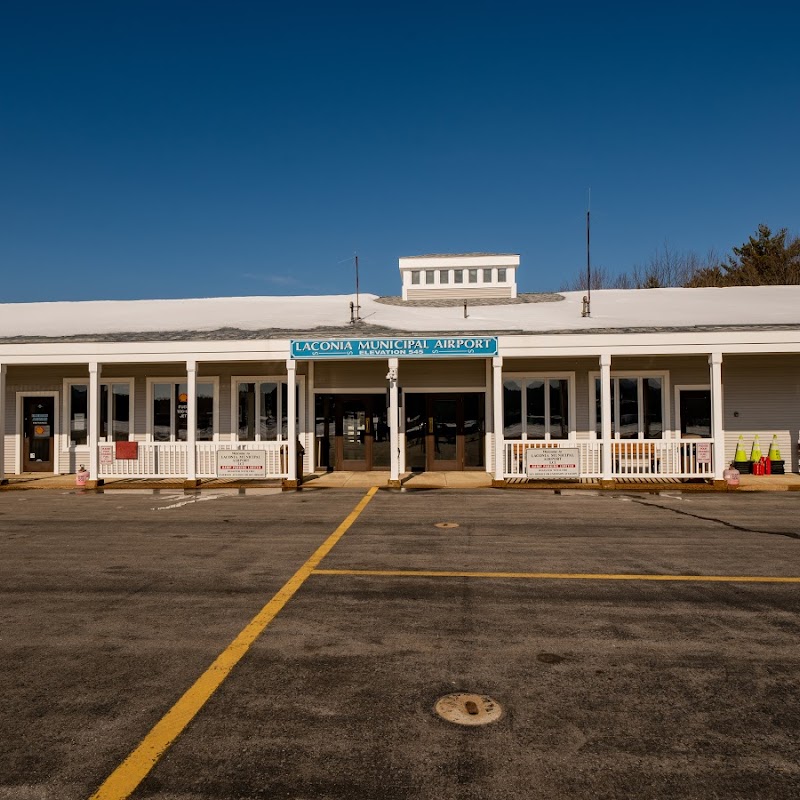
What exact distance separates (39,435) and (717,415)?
18577 mm

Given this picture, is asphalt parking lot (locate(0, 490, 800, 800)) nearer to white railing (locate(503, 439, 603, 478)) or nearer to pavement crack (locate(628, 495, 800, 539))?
pavement crack (locate(628, 495, 800, 539))

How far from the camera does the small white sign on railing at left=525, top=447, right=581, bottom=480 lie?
14008mm

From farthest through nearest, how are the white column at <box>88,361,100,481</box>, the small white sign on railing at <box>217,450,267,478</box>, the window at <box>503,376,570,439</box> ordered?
the window at <box>503,376,570,439</box> < the white column at <box>88,361,100,481</box> < the small white sign on railing at <box>217,450,267,478</box>

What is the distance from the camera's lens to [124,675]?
14.1 feet

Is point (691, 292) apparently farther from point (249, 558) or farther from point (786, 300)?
point (249, 558)

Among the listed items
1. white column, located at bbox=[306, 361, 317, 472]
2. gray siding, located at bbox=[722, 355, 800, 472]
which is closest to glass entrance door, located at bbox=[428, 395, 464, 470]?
white column, located at bbox=[306, 361, 317, 472]

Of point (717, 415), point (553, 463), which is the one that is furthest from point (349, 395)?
point (717, 415)

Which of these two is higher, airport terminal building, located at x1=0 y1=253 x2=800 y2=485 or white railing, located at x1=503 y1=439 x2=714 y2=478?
airport terminal building, located at x1=0 y1=253 x2=800 y2=485

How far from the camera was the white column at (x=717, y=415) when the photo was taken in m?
13.9

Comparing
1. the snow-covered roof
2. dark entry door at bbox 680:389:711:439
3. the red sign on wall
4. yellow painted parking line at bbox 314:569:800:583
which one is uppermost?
the snow-covered roof

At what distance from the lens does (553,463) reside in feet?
46.2

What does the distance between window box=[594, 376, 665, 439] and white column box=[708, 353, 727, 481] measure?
2.36 meters

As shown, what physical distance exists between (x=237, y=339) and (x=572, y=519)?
9.36 m

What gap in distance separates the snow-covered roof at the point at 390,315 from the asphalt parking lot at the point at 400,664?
747 centimetres
